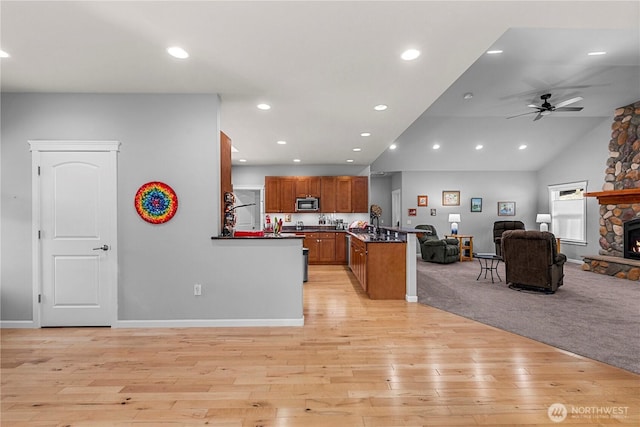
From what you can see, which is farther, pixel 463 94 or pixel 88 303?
pixel 463 94

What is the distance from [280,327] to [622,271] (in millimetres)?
7101

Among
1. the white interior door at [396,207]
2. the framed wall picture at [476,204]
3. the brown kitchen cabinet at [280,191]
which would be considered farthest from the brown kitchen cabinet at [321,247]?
the framed wall picture at [476,204]

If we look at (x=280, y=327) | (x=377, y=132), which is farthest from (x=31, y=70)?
(x=377, y=132)

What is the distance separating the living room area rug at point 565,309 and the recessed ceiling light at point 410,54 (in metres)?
3.05

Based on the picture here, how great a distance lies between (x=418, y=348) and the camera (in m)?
2.89

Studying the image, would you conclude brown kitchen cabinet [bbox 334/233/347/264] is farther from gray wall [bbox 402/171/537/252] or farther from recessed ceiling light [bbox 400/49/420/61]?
recessed ceiling light [bbox 400/49/420/61]

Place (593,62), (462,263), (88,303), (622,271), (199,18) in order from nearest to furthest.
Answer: (199,18)
(88,303)
(593,62)
(622,271)
(462,263)

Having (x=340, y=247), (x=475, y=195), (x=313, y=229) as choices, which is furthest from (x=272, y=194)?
(x=475, y=195)

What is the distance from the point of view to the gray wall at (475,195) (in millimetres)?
9469

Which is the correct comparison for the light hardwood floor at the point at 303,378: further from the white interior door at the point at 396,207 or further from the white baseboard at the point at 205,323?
the white interior door at the point at 396,207

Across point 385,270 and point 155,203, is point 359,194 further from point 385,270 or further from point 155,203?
point 155,203

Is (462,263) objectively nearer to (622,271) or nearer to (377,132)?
(622,271)

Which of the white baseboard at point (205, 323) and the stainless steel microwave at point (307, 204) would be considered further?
the stainless steel microwave at point (307, 204)

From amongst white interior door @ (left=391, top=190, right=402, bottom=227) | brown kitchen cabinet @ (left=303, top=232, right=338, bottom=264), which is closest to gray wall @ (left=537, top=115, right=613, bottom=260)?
white interior door @ (left=391, top=190, right=402, bottom=227)
